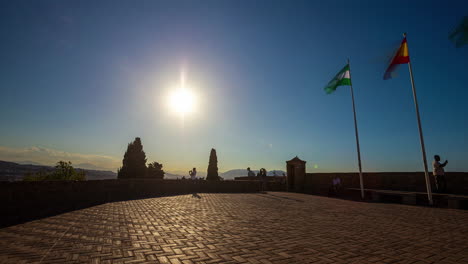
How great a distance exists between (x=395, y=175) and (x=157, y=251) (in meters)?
13.9

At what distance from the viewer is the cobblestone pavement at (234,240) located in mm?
3229

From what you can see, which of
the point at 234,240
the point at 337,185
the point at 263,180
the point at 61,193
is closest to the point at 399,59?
the point at 337,185

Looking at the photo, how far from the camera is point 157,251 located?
3.48 metres

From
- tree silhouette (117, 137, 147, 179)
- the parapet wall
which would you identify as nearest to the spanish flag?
the parapet wall

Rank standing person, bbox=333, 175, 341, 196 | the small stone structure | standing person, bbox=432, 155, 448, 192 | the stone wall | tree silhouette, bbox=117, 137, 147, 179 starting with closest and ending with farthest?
the stone wall < standing person, bbox=432, 155, 448, 192 < standing person, bbox=333, 175, 341, 196 < the small stone structure < tree silhouette, bbox=117, 137, 147, 179

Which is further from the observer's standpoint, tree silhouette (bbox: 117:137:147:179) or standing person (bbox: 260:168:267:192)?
tree silhouette (bbox: 117:137:147:179)

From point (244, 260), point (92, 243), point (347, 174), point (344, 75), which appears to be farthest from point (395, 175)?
point (92, 243)

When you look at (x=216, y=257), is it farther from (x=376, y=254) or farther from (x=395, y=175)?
(x=395, y=175)

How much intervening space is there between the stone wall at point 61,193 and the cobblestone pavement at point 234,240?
2.04 metres

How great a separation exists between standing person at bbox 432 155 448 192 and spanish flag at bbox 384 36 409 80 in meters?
4.40

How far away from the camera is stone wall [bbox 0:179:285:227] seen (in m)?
7.08

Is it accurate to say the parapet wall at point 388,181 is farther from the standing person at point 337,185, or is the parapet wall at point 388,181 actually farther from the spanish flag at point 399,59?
the spanish flag at point 399,59

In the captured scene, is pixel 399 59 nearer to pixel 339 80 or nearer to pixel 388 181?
pixel 339 80

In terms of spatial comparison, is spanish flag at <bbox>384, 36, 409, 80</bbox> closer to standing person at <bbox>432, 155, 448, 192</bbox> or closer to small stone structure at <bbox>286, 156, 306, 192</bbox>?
standing person at <bbox>432, 155, 448, 192</bbox>
